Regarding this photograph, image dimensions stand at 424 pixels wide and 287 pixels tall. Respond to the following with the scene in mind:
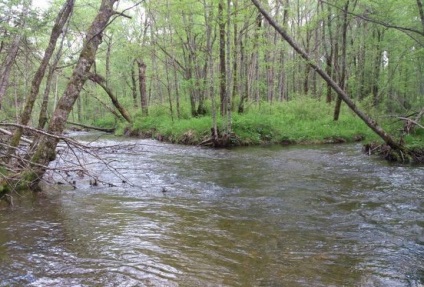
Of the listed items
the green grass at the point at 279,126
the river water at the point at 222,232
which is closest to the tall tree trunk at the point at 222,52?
the green grass at the point at 279,126

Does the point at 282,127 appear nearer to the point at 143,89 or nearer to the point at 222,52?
the point at 222,52

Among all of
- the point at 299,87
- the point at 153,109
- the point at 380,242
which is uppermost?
the point at 299,87

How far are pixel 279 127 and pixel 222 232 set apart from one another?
13691 mm

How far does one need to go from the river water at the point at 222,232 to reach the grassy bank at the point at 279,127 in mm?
7243

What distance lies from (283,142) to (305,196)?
1015 cm

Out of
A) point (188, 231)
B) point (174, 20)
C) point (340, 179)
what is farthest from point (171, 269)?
point (174, 20)

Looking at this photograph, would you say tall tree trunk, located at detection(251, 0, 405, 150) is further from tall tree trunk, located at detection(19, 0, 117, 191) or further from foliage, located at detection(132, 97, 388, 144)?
tall tree trunk, located at detection(19, 0, 117, 191)

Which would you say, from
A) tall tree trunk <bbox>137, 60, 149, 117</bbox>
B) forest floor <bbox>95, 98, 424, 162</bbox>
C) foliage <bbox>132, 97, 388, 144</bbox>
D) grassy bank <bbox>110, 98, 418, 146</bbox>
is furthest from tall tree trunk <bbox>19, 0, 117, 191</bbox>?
tall tree trunk <bbox>137, 60, 149, 117</bbox>

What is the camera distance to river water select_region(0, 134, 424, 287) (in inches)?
155

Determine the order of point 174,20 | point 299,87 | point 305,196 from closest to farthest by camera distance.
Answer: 1. point 305,196
2. point 174,20
3. point 299,87

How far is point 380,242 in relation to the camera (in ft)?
16.1

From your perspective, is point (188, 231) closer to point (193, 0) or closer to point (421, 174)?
point (421, 174)

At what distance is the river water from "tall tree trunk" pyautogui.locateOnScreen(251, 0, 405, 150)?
1528 mm

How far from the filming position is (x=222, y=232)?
5.33 meters
